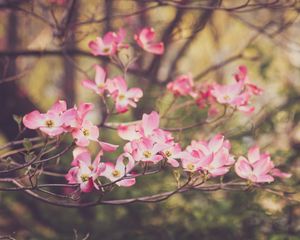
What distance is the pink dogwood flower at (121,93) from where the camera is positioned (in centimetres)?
152

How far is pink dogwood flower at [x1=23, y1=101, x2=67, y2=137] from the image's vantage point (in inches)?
45.6

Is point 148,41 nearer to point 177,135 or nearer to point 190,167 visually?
point 177,135

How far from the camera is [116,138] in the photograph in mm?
3137

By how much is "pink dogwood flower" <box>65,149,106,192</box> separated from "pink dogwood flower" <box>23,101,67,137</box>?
0.33ft

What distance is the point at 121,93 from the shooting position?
153 cm

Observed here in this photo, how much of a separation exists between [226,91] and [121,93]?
0.37 metres

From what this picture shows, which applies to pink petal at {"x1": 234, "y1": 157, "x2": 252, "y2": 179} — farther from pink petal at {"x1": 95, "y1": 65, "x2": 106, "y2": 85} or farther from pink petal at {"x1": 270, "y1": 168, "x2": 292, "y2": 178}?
pink petal at {"x1": 95, "y1": 65, "x2": 106, "y2": 85}

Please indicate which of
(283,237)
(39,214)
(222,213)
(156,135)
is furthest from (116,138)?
(156,135)

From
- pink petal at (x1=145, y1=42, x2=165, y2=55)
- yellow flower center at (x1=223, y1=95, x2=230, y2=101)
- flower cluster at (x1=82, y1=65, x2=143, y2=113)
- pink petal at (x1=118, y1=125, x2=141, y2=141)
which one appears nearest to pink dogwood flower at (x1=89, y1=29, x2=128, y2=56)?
pink petal at (x1=145, y1=42, x2=165, y2=55)

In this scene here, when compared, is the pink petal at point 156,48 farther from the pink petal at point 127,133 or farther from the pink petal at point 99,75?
the pink petal at point 127,133

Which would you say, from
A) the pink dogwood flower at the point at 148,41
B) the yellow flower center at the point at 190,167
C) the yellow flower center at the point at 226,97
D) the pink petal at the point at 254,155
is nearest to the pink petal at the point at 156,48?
the pink dogwood flower at the point at 148,41

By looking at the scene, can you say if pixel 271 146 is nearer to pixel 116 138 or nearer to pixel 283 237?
pixel 283 237

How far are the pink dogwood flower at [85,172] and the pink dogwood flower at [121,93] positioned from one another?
32 cm

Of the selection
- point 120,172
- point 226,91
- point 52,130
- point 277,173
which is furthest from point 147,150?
point 226,91
